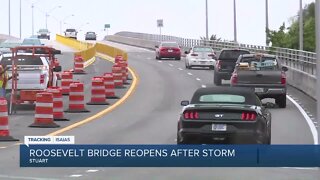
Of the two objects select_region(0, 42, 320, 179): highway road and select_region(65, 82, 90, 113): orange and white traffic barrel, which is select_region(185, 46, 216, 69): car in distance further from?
select_region(65, 82, 90, 113): orange and white traffic barrel

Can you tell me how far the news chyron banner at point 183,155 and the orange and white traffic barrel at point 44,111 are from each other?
11288mm

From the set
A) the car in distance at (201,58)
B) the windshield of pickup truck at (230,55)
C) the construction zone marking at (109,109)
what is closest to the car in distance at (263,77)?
the construction zone marking at (109,109)

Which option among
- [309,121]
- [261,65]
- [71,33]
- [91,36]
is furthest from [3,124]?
[71,33]

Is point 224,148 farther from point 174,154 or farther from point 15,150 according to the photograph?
point 15,150

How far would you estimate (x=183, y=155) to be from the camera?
10.3 m

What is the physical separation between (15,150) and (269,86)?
1422cm

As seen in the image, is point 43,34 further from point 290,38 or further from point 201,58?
point 201,58

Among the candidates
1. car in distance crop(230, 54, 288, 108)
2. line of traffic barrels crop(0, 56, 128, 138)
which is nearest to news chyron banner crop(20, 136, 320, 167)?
line of traffic barrels crop(0, 56, 128, 138)

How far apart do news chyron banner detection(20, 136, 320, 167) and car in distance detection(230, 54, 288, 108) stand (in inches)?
748

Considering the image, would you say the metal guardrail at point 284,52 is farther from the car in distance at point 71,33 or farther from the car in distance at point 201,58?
the car in distance at point 71,33

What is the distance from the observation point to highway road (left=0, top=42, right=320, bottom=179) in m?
13.1

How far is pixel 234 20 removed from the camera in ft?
259

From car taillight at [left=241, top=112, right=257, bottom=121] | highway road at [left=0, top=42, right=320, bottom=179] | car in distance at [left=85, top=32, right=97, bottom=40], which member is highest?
car in distance at [left=85, top=32, right=97, bottom=40]
